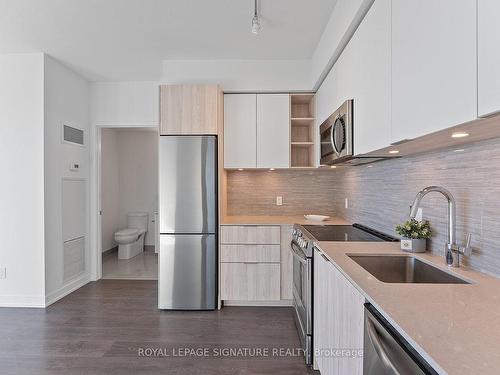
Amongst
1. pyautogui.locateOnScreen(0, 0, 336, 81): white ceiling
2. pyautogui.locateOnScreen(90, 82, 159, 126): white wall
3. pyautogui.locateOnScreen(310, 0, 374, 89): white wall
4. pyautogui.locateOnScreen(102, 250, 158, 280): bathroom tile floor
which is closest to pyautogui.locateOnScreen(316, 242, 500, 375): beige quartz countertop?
pyautogui.locateOnScreen(310, 0, 374, 89): white wall

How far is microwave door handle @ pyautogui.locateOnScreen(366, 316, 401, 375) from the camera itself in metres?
0.90

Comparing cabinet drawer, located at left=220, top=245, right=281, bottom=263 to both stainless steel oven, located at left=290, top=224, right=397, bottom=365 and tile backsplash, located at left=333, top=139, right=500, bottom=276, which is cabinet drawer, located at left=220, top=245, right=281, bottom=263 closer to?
stainless steel oven, located at left=290, top=224, right=397, bottom=365

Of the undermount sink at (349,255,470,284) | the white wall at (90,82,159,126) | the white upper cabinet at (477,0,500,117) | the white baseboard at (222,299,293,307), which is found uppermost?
the white wall at (90,82,159,126)

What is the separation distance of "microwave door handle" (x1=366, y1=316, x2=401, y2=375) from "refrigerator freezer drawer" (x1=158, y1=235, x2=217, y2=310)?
7.44 feet

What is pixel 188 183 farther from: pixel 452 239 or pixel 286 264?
pixel 452 239

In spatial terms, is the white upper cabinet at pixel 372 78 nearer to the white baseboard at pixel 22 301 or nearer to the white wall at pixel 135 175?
the white baseboard at pixel 22 301

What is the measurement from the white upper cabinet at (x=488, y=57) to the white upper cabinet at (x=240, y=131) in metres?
2.68

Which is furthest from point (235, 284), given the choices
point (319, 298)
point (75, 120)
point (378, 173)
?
point (75, 120)

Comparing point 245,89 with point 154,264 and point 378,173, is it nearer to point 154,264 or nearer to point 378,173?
point 378,173

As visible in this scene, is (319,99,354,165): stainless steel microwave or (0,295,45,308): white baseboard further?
(0,295,45,308): white baseboard

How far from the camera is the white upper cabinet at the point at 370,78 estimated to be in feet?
5.12

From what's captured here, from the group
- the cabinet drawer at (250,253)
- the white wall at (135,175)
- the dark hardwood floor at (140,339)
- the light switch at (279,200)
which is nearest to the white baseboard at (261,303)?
the dark hardwood floor at (140,339)

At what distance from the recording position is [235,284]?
3.28 m

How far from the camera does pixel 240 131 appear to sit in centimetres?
352
